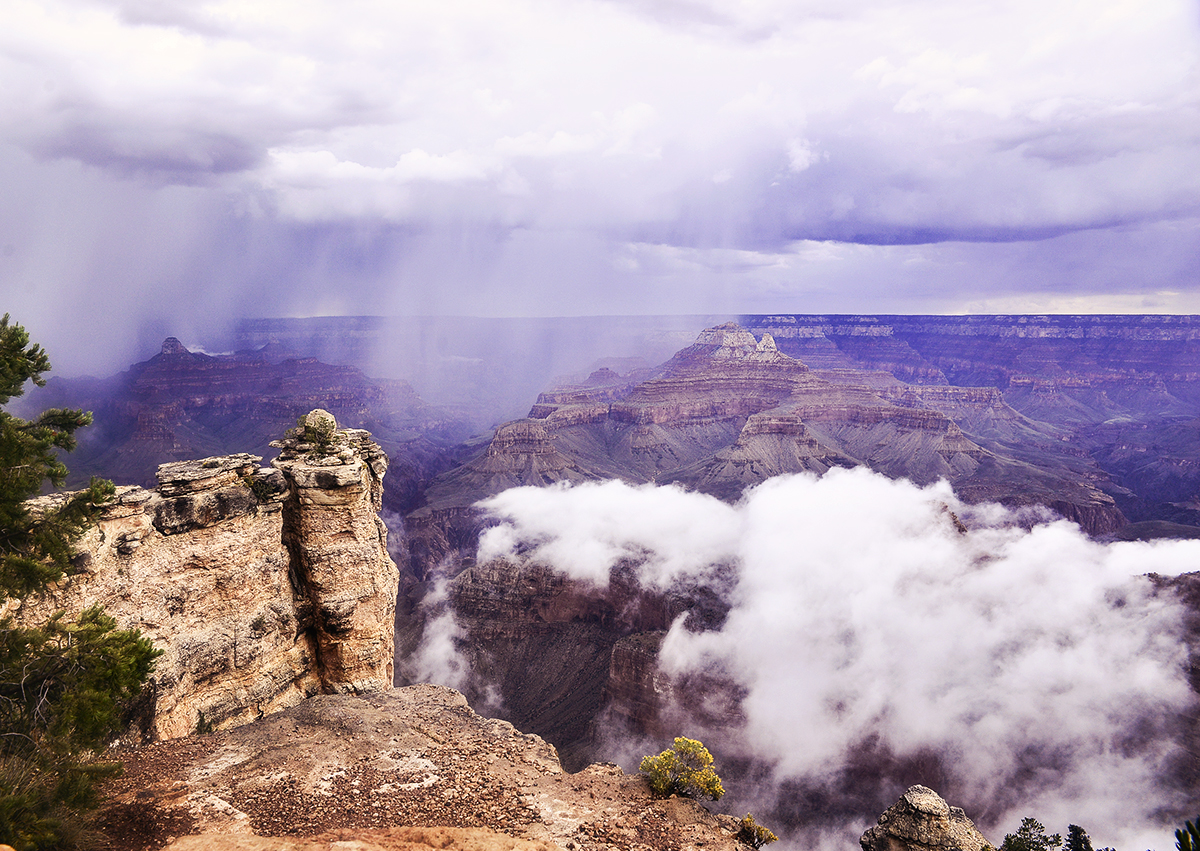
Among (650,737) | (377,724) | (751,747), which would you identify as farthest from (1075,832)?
(650,737)

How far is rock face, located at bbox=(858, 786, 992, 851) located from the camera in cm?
2739

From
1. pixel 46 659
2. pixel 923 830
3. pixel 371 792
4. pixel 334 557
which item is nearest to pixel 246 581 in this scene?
pixel 334 557

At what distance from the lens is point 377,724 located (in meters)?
29.1

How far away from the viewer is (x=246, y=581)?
31359 mm

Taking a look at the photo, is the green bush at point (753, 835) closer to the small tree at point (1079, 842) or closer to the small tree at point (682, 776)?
the small tree at point (682, 776)

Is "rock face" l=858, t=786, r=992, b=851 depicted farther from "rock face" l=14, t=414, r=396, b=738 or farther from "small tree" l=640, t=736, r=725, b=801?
"rock face" l=14, t=414, r=396, b=738

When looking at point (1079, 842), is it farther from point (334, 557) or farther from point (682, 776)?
point (334, 557)

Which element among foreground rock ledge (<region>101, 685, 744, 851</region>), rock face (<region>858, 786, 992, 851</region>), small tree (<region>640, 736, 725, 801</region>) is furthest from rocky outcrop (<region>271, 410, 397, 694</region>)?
rock face (<region>858, 786, 992, 851</region>)

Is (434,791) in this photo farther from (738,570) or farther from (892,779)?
(738,570)

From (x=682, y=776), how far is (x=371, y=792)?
12.1 m

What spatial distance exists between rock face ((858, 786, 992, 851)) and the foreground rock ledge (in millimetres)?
8787

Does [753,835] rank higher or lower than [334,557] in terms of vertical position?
lower

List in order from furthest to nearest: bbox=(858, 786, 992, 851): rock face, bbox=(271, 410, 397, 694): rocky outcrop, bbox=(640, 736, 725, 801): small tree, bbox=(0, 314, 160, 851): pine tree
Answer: bbox=(271, 410, 397, 694): rocky outcrop → bbox=(858, 786, 992, 851): rock face → bbox=(640, 736, 725, 801): small tree → bbox=(0, 314, 160, 851): pine tree

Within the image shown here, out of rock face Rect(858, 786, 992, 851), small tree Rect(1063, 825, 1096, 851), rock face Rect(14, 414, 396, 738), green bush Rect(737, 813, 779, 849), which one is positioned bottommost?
rock face Rect(858, 786, 992, 851)
